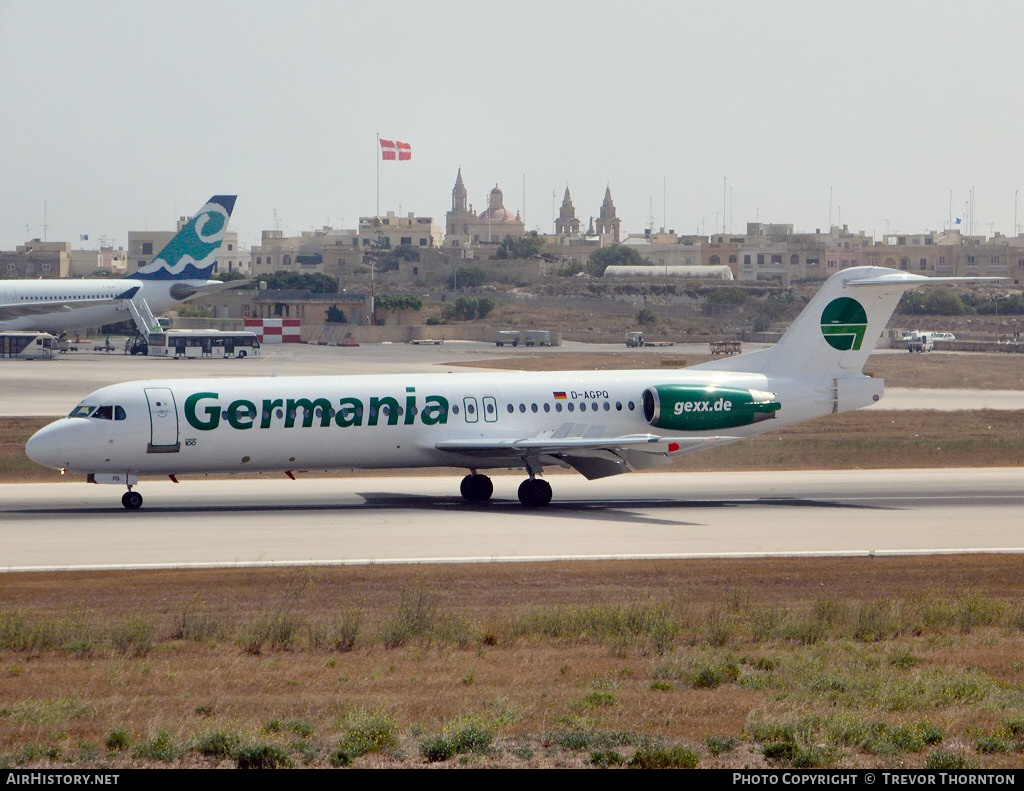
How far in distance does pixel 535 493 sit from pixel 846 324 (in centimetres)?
1005

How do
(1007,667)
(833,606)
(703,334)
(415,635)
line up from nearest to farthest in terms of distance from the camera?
1. (1007,667)
2. (415,635)
3. (833,606)
4. (703,334)

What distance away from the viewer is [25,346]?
8806 cm

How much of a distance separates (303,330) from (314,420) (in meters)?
95.4

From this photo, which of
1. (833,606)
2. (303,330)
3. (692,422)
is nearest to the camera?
(833,606)

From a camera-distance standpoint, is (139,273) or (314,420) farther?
(139,273)

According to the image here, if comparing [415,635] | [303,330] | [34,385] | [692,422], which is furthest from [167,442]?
[303,330]

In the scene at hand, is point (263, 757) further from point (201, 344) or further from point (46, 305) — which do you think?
point (46, 305)

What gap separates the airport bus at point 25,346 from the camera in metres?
87.8

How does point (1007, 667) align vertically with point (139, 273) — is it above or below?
below

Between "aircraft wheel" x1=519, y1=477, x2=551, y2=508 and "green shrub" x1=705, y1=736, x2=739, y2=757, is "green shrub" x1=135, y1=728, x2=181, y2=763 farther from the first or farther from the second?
"aircraft wheel" x1=519, y1=477, x2=551, y2=508

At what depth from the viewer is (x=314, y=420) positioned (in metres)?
31.8

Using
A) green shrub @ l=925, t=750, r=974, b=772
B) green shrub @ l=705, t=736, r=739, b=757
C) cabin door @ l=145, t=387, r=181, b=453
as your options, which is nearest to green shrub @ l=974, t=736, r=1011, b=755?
green shrub @ l=925, t=750, r=974, b=772

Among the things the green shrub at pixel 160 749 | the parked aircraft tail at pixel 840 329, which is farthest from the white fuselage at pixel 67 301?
the green shrub at pixel 160 749

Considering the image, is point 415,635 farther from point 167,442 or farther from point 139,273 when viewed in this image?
point 139,273
